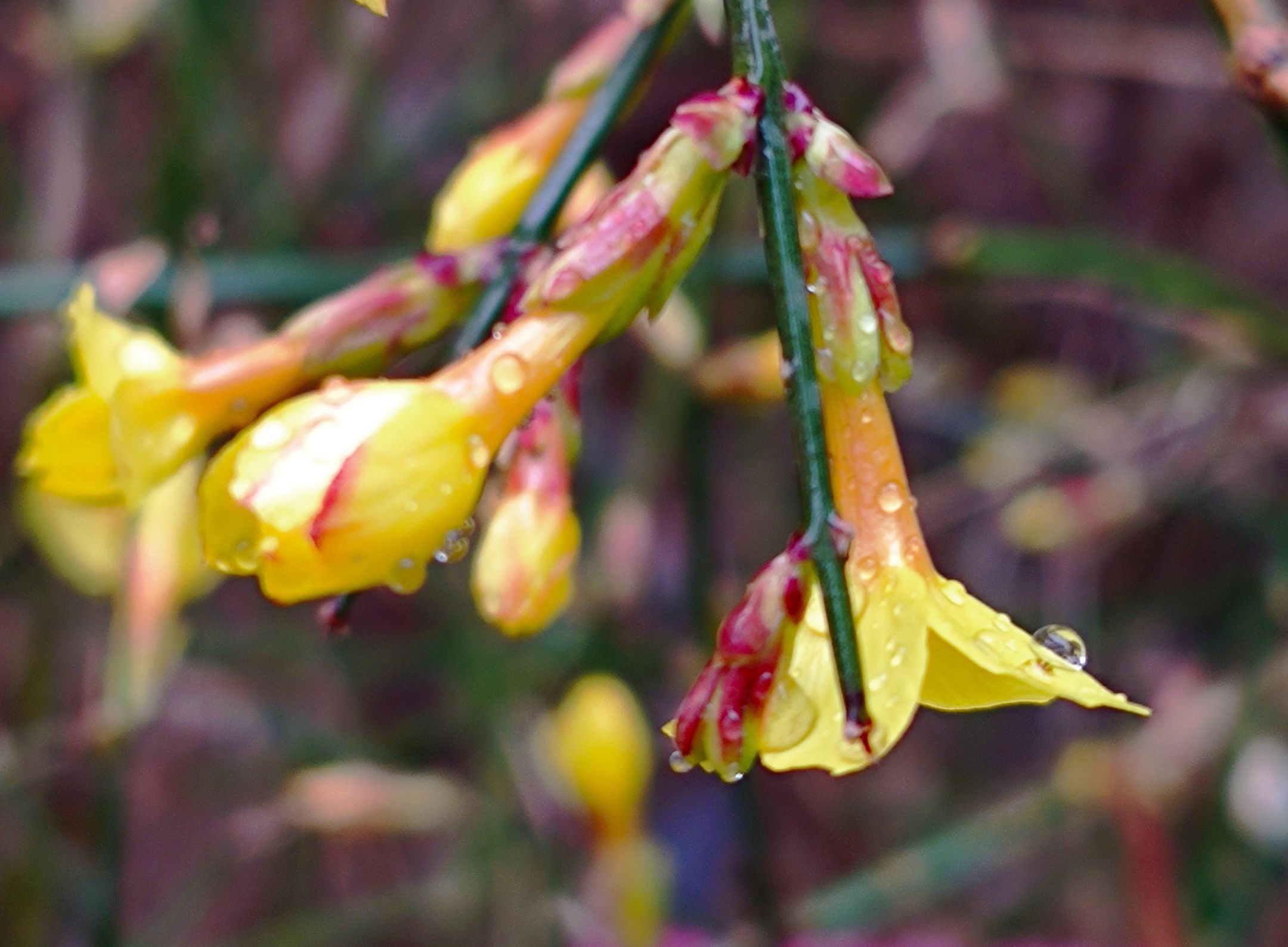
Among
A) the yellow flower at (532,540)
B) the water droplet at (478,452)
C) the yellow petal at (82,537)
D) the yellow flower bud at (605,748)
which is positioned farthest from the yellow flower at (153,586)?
the water droplet at (478,452)

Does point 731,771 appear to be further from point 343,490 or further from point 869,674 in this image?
point 343,490

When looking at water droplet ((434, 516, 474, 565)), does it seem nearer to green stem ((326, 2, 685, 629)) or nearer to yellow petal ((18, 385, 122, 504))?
green stem ((326, 2, 685, 629))

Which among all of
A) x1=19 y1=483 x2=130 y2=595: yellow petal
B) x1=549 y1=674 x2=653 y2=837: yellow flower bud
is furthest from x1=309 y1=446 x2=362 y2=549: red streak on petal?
x1=19 y1=483 x2=130 y2=595: yellow petal

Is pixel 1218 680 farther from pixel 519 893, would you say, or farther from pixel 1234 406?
pixel 519 893

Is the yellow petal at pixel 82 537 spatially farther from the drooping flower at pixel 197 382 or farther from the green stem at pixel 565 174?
the green stem at pixel 565 174

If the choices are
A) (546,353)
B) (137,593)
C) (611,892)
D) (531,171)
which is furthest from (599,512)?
(546,353)

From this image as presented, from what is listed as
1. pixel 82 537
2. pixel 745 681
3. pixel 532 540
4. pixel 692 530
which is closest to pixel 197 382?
pixel 532 540
